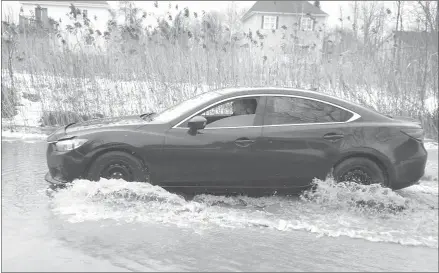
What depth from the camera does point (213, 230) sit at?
16.5 ft

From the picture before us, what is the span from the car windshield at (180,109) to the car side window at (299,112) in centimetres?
79

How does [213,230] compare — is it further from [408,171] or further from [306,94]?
[408,171]

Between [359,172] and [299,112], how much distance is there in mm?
1112

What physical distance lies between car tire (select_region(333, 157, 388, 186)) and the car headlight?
334 cm

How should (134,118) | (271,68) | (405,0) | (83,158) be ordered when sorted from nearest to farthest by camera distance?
(83,158) < (134,118) < (405,0) < (271,68)

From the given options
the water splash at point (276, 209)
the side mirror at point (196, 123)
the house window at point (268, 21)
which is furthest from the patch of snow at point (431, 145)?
the house window at point (268, 21)

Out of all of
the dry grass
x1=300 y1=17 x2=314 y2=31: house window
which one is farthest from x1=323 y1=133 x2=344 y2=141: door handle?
x1=300 y1=17 x2=314 y2=31: house window

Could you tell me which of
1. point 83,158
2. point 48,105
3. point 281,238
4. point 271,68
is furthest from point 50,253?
point 271,68

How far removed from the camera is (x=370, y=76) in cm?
1219

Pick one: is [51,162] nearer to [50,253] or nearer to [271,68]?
[50,253]

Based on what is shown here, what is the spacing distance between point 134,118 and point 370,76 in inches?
303

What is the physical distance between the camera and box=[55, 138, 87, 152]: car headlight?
596 centimetres

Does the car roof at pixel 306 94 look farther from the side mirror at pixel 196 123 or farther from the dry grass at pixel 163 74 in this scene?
the dry grass at pixel 163 74

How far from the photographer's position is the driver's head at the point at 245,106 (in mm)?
6156
